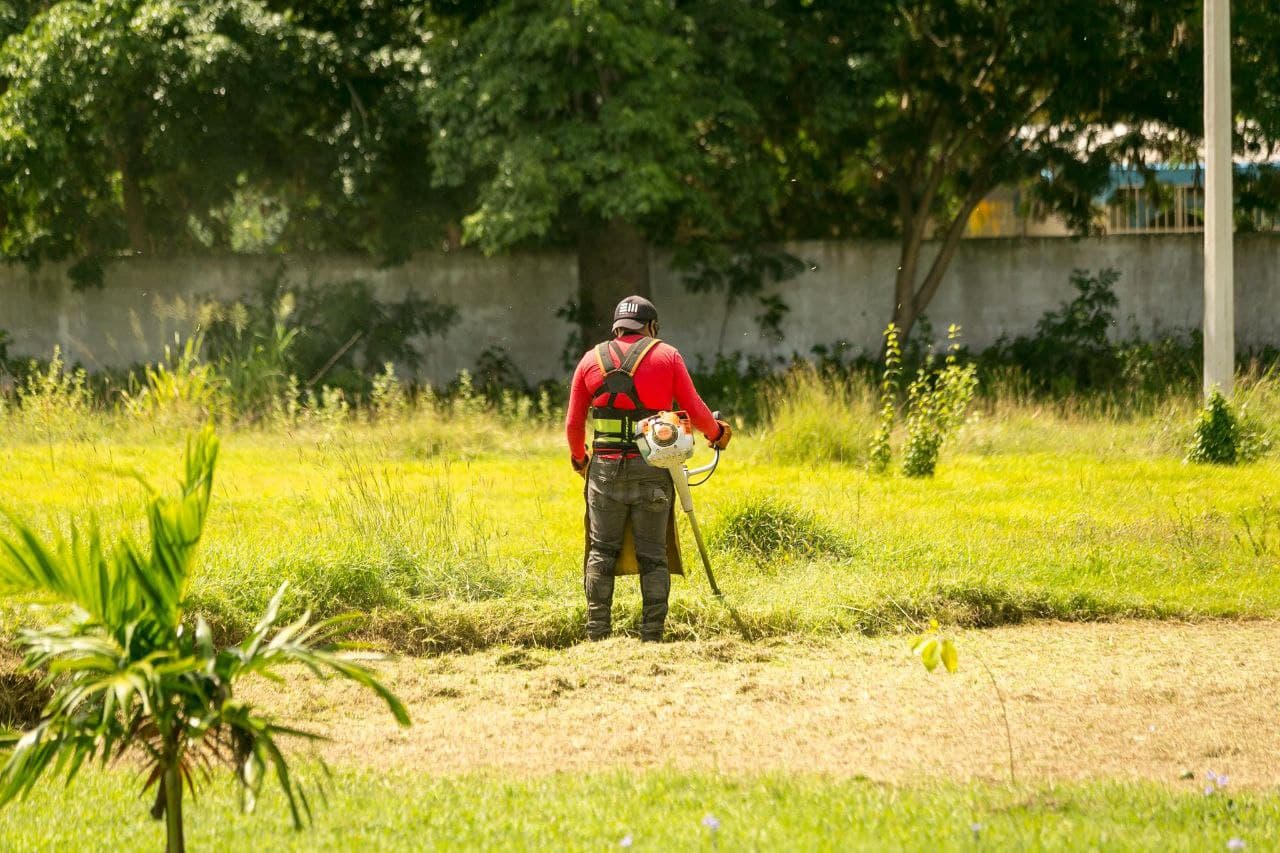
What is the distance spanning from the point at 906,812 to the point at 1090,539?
558 centimetres

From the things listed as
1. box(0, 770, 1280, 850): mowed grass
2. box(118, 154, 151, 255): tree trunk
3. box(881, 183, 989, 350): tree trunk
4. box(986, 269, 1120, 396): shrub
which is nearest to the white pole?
box(986, 269, 1120, 396): shrub

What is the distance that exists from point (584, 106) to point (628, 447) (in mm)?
11232

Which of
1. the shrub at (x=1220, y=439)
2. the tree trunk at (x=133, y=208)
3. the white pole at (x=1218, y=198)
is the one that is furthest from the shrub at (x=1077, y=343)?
the tree trunk at (x=133, y=208)

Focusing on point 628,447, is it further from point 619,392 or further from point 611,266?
point 611,266

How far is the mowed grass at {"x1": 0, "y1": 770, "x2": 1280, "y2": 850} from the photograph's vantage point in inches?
186

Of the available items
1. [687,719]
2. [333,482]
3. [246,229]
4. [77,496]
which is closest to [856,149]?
[333,482]

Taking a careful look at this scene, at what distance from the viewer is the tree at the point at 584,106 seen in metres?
17.0

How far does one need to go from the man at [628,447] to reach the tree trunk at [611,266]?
39.0 feet

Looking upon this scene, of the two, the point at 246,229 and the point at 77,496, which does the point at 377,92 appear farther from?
the point at 246,229

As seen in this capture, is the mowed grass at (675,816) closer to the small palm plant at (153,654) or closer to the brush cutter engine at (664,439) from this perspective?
the small palm plant at (153,654)

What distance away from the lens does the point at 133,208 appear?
22062 millimetres

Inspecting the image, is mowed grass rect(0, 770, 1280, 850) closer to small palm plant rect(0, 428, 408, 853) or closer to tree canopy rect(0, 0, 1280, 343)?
small palm plant rect(0, 428, 408, 853)

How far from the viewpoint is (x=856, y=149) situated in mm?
21609

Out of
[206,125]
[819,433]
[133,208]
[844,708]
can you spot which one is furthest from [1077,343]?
[844,708]
